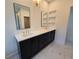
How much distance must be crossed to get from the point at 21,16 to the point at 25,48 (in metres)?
1.17

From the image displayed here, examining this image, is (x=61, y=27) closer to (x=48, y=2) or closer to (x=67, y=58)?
(x=48, y=2)

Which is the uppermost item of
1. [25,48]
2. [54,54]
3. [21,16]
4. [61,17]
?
[61,17]

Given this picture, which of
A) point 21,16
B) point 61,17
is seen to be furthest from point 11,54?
point 61,17

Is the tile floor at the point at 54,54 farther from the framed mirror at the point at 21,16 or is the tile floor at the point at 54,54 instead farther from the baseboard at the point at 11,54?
the framed mirror at the point at 21,16

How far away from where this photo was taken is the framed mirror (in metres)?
2.78

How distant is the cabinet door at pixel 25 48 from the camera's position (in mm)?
2217

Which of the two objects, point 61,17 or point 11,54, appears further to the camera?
point 61,17

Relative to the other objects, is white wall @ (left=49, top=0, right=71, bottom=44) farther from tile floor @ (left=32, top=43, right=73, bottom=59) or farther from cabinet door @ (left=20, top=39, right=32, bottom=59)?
cabinet door @ (left=20, top=39, right=32, bottom=59)

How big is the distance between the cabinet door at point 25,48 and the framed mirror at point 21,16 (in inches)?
28.9

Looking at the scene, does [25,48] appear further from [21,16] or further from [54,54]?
[54,54]

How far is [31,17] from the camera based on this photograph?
3514 mm

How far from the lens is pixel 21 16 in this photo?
2.97 meters
